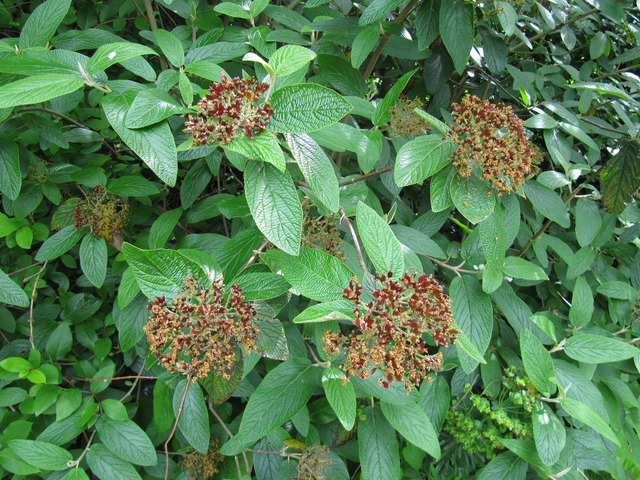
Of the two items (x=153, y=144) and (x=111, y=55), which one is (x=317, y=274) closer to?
(x=153, y=144)

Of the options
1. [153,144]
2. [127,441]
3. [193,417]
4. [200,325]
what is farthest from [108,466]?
[153,144]

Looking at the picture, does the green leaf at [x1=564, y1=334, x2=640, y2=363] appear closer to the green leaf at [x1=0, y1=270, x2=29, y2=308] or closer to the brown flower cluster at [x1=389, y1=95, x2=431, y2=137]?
the brown flower cluster at [x1=389, y1=95, x2=431, y2=137]

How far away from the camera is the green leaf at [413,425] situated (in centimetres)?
126

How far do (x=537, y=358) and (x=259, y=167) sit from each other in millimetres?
1260

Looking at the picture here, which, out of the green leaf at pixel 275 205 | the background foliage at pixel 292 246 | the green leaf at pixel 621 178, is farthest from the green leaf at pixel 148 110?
the green leaf at pixel 621 178

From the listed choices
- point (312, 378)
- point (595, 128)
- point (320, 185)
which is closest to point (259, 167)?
point (320, 185)

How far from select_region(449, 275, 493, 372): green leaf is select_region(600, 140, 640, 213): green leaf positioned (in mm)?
889

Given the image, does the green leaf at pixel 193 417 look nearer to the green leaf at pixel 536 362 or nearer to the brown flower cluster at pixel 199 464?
the brown flower cluster at pixel 199 464

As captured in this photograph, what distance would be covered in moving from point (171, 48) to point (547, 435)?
6.20ft

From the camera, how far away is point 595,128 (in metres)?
2.02

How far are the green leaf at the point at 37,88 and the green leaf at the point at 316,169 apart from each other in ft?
1.79

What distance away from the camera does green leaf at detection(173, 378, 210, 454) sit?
134 centimetres

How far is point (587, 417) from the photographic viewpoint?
1401mm

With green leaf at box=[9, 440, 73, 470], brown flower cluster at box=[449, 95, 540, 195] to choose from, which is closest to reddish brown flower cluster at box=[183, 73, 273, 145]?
brown flower cluster at box=[449, 95, 540, 195]
